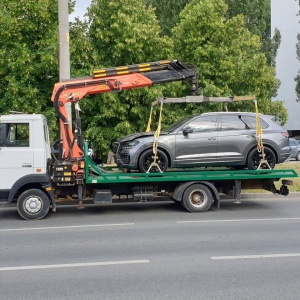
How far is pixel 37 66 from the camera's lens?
16.8 metres

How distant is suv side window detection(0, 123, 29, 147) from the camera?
10.9 m

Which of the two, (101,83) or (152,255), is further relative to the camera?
(101,83)

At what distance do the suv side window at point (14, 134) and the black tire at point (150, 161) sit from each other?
8.61 feet

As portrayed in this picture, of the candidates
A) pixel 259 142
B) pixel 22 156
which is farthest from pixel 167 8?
pixel 22 156

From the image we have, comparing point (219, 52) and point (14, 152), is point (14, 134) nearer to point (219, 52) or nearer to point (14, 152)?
point (14, 152)

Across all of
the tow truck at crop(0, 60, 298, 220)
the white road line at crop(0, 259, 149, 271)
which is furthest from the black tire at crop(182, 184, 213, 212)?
the white road line at crop(0, 259, 149, 271)

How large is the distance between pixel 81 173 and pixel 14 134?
1.68 m

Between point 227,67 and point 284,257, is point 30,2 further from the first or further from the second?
point 284,257

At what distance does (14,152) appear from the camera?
1091cm

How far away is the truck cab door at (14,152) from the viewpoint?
10.9 meters

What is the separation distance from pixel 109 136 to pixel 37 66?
11.5 feet

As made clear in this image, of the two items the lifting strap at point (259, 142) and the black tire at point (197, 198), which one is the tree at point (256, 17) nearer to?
the lifting strap at point (259, 142)

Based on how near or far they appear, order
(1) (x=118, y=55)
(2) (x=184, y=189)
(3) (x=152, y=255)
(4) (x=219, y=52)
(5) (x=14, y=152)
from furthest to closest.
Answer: (4) (x=219, y=52) < (1) (x=118, y=55) < (2) (x=184, y=189) < (5) (x=14, y=152) < (3) (x=152, y=255)

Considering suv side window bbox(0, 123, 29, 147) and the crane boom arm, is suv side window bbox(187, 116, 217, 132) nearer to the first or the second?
the crane boom arm
